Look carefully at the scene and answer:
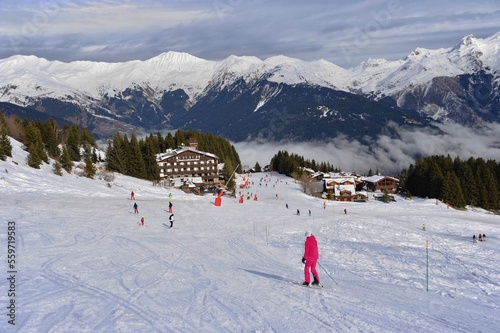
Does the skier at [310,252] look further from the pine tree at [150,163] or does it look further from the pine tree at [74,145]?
the pine tree at [74,145]

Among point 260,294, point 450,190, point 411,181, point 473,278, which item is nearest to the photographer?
point 260,294

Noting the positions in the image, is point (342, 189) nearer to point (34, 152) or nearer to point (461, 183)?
point (461, 183)

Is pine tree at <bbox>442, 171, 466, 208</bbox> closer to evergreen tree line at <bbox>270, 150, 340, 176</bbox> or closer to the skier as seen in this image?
evergreen tree line at <bbox>270, 150, 340, 176</bbox>

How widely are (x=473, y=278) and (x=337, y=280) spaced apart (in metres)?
6.53

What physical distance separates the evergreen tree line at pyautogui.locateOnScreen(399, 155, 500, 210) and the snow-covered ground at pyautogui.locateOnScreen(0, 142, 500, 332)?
53389mm

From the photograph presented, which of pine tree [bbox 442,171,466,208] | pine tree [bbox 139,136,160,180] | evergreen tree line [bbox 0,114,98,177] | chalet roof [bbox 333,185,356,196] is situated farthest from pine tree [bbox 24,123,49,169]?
pine tree [bbox 442,171,466,208]

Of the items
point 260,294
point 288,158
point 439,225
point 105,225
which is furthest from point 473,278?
point 288,158

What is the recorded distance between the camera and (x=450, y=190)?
86.3m

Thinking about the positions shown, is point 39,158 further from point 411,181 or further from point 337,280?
point 411,181

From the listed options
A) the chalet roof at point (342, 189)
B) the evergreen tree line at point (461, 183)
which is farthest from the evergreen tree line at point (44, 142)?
the evergreen tree line at point (461, 183)

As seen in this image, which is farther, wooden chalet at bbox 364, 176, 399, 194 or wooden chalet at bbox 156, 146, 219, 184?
wooden chalet at bbox 364, 176, 399, 194

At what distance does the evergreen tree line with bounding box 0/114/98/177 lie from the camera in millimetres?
55225

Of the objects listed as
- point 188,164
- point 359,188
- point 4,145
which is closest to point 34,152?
point 4,145

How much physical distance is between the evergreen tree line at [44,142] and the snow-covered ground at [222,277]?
21648 mm
